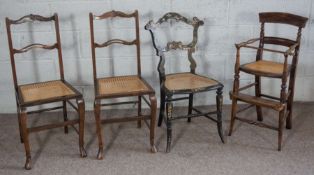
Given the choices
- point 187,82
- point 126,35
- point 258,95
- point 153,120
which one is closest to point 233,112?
point 258,95

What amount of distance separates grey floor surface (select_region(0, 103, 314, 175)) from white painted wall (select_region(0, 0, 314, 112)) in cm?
46

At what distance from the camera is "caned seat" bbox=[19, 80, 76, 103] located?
100 inches

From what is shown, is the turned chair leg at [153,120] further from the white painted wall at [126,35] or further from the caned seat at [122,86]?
the white painted wall at [126,35]

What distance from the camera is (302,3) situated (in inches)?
129

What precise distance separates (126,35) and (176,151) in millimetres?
1146

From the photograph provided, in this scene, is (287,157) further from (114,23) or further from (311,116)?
(114,23)

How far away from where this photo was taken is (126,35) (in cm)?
329

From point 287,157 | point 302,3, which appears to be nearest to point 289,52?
point 287,157

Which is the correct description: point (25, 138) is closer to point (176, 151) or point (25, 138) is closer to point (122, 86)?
point (122, 86)

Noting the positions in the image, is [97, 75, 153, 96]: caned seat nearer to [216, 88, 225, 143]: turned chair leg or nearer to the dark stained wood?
[216, 88, 225, 143]: turned chair leg

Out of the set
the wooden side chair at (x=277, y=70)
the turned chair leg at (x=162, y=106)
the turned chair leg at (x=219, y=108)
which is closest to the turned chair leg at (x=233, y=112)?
the wooden side chair at (x=277, y=70)

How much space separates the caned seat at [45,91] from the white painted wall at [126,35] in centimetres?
58

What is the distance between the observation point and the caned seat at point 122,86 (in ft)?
8.57

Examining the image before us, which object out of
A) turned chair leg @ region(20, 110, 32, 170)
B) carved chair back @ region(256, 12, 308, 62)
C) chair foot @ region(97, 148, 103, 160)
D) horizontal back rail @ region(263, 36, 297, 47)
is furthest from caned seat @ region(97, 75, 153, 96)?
horizontal back rail @ region(263, 36, 297, 47)
